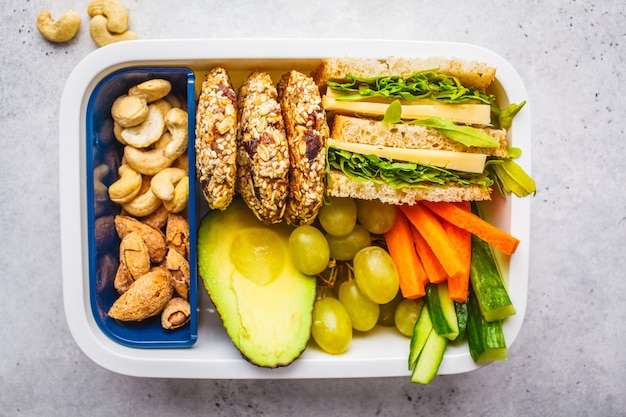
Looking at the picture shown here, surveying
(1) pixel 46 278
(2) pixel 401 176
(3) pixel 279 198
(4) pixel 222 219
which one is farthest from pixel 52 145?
(2) pixel 401 176

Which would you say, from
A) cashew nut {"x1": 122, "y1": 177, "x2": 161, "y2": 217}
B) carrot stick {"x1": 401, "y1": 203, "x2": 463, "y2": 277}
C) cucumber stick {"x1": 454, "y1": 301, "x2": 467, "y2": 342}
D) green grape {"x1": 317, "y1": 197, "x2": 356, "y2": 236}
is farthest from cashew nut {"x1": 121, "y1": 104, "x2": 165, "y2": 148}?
cucumber stick {"x1": 454, "y1": 301, "x2": 467, "y2": 342}

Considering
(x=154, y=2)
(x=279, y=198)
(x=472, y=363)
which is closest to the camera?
(x=279, y=198)

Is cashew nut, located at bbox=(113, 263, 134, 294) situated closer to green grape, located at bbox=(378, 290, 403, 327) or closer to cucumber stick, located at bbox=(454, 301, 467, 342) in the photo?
green grape, located at bbox=(378, 290, 403, 327)

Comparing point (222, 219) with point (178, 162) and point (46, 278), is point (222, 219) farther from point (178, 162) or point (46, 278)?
point (46, 278)

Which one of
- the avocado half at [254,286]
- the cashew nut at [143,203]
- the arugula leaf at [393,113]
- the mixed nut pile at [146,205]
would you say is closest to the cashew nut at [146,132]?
the mixed nut pile at [146,205]

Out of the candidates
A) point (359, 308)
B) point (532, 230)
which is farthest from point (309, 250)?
point (532, 230)

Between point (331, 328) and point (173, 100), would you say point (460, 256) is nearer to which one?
point (331, 328)
